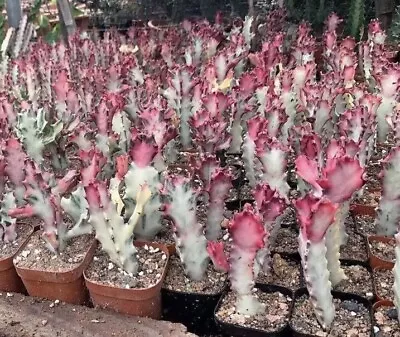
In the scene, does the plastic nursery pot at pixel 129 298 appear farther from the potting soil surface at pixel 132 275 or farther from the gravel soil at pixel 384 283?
the gravel soil at pixel 384 283

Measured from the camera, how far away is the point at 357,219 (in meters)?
2.05

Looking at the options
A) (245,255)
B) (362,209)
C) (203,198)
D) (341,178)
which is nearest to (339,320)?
(245,255)

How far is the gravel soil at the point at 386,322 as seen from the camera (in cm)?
152

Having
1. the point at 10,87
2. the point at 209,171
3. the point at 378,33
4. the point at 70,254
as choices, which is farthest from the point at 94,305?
the point at 378,33

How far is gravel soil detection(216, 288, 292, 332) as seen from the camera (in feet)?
5.17

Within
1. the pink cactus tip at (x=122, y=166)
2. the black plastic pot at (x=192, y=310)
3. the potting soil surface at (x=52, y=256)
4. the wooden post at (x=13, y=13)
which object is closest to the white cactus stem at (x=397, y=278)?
the black plastic pot at (x=192, y=310)

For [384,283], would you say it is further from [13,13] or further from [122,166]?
[13,13]

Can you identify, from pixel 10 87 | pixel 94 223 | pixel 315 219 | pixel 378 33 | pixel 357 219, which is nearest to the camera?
pixel 315 219

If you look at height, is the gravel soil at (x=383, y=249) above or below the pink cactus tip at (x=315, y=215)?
below

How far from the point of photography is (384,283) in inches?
67.4

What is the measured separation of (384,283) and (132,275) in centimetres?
78

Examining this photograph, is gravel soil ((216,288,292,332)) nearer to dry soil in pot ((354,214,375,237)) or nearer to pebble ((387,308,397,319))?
pebble ((387,308,397,319))

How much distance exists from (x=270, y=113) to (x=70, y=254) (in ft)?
2.85

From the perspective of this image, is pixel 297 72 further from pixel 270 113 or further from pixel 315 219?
pixel 315 219
